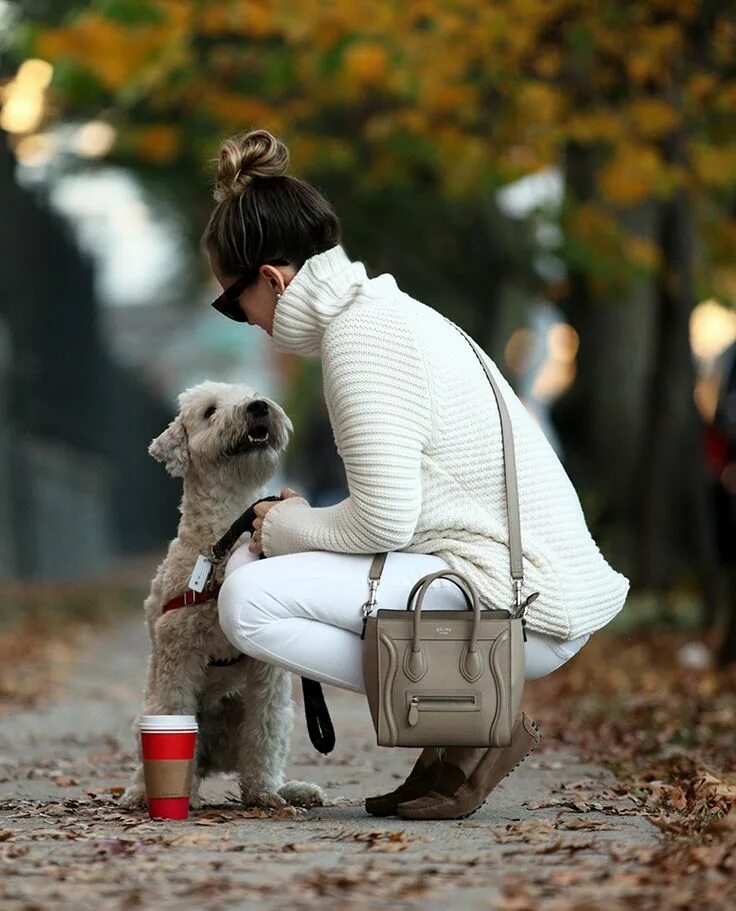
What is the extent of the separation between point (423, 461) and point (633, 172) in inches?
304

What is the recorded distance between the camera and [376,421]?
4680 mm

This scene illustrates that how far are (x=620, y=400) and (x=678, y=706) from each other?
27.7ft

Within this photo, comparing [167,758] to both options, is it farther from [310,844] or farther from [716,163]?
[716,163]

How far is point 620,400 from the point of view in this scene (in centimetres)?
1634

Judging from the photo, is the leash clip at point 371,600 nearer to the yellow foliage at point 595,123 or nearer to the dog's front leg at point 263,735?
the dog's front leg at point 263,735

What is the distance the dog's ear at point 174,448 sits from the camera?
546 cm

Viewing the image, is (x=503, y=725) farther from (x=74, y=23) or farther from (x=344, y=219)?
(x=344, y=219)

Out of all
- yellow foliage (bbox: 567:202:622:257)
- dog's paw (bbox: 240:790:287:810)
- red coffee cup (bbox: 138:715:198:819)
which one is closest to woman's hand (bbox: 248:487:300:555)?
red coffee cup (bbox: 138:715:198:819)

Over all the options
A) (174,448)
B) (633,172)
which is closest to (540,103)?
(633,172)

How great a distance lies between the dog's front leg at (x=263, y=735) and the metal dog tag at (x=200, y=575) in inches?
11.2

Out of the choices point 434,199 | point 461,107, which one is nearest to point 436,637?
point 461,107

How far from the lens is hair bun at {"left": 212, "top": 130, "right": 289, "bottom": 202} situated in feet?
16.7

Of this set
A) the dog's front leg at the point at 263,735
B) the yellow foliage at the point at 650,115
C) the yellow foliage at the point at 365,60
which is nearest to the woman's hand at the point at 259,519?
the dog's front leg at the point at 263,735

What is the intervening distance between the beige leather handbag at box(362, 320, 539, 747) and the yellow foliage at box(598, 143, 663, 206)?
293 inches
